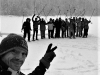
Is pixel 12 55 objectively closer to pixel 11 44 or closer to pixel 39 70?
pixel 11 44

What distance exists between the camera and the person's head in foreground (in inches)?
43.9

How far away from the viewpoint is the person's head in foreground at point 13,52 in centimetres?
112

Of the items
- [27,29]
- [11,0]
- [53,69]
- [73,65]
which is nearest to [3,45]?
[53,69]

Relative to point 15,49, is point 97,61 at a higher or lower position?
lower

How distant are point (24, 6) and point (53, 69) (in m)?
54.2

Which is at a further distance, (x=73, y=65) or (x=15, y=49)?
(x=73, y=65)

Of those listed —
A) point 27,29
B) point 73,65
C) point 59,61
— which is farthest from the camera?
point 27,29

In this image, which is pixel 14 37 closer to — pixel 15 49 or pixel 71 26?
pixel 15 49

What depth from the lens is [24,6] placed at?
57.9m

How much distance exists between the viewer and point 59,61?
592 cm

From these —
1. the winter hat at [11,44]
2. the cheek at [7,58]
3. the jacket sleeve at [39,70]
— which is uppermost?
the winter hat at [11,44]

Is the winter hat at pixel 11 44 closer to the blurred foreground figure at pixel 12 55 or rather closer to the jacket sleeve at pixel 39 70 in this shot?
the blurred foreground figure at pixel 12 55

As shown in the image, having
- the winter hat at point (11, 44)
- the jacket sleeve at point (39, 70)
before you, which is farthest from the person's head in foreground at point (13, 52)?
the jacket sleeve at point (39, 70)

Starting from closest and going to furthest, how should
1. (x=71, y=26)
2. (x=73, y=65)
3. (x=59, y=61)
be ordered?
(x=73, y=65), (x=59, y=61), (x=71, y=26)
